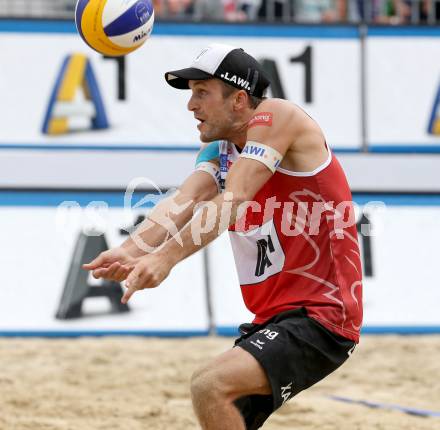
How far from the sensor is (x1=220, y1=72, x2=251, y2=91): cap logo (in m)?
3.79

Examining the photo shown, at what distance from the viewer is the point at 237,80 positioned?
12.5 ft

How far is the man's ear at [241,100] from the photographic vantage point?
3.86 m

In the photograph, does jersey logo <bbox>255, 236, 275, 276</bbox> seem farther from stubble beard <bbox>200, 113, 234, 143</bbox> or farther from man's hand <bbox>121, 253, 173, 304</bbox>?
man's hand <bbox>121, 253, 173, 304</bbox>

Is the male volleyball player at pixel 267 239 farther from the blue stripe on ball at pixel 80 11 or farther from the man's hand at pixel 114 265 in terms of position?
the blue stripe on ball at pixel 80 11

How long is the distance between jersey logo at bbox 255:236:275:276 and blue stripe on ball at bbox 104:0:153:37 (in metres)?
1.35

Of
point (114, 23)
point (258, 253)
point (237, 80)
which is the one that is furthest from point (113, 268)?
point (114, 23)

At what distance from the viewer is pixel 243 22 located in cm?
852

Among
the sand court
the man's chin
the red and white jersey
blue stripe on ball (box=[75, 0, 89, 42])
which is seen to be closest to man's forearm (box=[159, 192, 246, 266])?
the red and white jersey

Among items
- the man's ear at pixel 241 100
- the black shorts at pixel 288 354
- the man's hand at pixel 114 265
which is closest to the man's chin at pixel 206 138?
the man's ear at pixel 241 100

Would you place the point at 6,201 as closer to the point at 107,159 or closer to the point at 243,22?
the point at 107,159

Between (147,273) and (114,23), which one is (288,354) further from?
(114,23)

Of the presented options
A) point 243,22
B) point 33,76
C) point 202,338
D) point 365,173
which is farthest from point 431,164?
point 33,76

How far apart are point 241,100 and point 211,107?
13 cm

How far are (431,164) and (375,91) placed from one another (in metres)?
0.85
